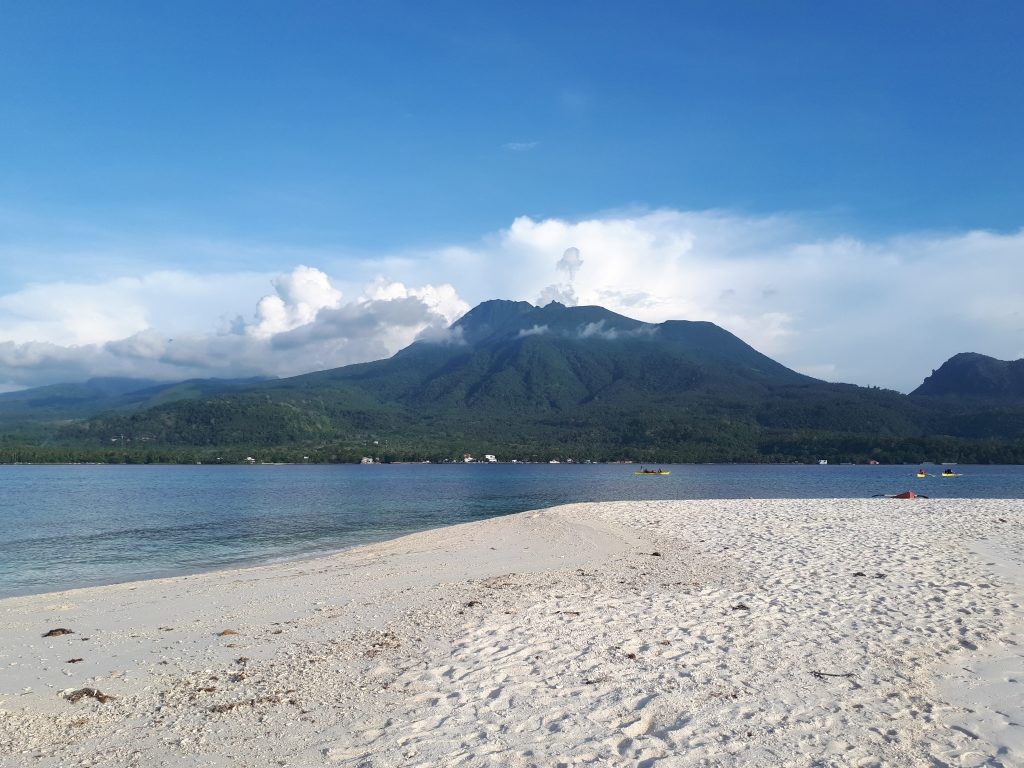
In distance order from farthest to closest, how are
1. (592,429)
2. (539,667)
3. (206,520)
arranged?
(592,429), (206,520), (539,667)

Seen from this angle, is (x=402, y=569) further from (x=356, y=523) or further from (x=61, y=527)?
(x=61, y=527)

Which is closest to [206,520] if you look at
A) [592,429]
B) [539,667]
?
[539,667]

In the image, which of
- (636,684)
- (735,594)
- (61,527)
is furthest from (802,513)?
(61,527)

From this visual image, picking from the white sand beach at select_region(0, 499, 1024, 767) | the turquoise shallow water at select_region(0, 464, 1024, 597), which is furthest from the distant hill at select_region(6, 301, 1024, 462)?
Answer: the white sand beach at select_region(0, 499, 1024, 767)

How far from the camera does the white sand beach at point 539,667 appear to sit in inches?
248

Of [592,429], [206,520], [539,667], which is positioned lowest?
[206,520]

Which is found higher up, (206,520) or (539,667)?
(539,667)

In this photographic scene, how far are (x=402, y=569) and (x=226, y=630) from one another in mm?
6444

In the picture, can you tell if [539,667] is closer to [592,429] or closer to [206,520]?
[206,520]

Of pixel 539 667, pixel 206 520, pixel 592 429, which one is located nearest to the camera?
pixel 539 667

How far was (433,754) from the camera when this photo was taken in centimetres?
605

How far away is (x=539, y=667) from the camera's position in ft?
27.6

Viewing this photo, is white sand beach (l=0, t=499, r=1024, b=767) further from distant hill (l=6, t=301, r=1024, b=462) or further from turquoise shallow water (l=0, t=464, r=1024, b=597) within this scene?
distant hill (l=6, t=301, r=1024, b=462)

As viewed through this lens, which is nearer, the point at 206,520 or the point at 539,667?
the point at 539,667
